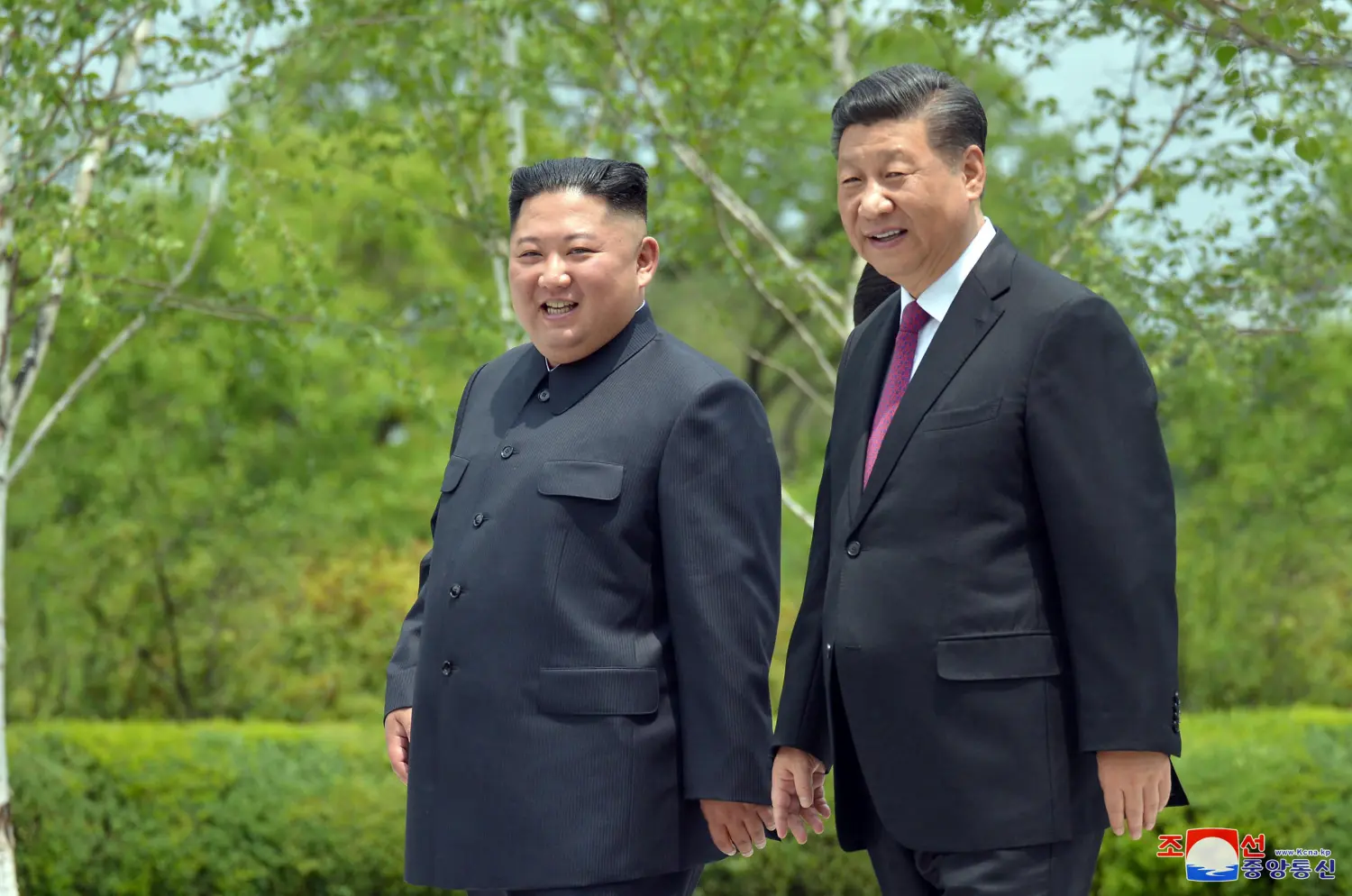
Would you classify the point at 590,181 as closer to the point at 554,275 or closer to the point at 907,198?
the point at 554,275

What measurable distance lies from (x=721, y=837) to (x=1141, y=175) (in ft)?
15.4

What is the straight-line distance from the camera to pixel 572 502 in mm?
3117

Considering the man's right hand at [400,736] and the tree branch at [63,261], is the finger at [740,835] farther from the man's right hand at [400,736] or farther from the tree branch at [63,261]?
the tree branch at [63,261]

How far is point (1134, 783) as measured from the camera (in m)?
2.43

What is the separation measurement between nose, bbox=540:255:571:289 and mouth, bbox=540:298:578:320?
5cm

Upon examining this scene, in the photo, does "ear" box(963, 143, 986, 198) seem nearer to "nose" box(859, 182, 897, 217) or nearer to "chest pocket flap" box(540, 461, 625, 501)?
"nose" box(859, 182, 897, 217)

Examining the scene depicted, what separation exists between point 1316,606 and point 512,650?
27.2ft

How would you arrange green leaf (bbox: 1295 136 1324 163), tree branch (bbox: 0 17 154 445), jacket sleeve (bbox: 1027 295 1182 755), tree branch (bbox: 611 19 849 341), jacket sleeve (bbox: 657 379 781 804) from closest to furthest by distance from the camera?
jacket sleeve (bbox: 1027 295 1182 755) → jacket sleeve (bbox: 657 379 781 804) → green leaf (bbox: 1295 136 1324 163) → tree branch (bbox: 0 17 154 445) → tree branch (bbox: 611 19 849 341)

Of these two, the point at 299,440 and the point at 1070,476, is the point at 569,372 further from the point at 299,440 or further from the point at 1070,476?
the point at 299,440

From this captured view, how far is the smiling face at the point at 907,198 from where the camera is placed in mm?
2666

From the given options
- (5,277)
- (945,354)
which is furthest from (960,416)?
(5,277)

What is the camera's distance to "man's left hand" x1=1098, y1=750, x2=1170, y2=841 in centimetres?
242

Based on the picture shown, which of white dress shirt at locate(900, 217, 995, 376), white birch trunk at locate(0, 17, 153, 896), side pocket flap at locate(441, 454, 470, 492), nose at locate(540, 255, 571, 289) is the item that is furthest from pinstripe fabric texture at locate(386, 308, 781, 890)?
white birch trunk at locate(0, 17, 153, 896)

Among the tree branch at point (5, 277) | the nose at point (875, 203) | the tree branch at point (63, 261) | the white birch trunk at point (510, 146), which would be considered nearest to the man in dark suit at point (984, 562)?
the nose at point (875, 203)
